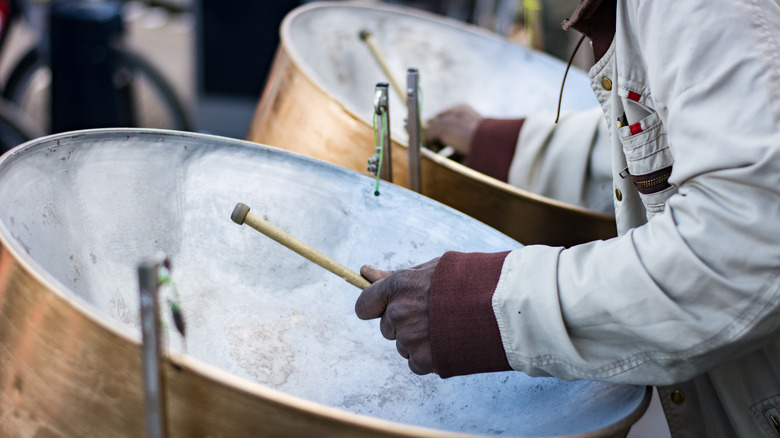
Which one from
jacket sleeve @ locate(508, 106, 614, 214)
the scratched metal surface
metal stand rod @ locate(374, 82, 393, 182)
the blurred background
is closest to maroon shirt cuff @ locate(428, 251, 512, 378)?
metal stand rod @ locate(374, 82, 393, 182)

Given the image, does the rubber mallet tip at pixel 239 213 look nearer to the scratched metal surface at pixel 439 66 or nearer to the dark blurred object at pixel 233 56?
the scratched metal surface at pixel 439 66

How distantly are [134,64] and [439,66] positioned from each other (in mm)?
1492

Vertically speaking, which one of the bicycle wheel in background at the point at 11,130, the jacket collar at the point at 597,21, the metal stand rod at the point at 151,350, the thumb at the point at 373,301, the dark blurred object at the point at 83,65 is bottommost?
the bicycle wheel in background at the point at 11,130

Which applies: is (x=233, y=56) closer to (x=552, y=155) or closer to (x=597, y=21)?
(x=552, y=155)

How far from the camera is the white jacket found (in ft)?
2.20

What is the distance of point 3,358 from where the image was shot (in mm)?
742

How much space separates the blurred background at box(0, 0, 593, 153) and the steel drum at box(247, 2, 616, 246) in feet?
2.10

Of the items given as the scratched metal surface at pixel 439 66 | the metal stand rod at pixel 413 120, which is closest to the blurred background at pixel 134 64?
the scratched metal surface at pixel 439 66

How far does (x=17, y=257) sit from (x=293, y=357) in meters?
0.41

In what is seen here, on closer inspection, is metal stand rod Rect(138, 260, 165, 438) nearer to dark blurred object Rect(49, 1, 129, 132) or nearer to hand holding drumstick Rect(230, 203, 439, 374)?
hand holding drumstick Rect(230, 203, 439, 374)

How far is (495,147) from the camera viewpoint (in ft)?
4.78

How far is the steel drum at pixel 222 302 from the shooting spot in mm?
662

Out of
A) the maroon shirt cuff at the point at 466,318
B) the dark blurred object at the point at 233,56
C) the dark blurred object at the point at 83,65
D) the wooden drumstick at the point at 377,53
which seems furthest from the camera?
the dark blurred object at the point at 233,56

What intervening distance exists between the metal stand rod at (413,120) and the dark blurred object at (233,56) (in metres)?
2.08
